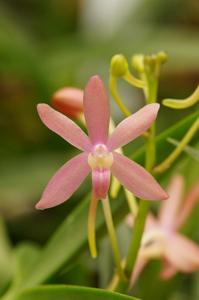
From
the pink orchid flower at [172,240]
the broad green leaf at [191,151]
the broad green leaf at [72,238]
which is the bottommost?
the pink orchid flower at [172,240]

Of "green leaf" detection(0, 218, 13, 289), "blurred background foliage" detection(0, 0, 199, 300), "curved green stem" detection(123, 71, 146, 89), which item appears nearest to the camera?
"curved green stem" detection(123, 71, 146, 89)

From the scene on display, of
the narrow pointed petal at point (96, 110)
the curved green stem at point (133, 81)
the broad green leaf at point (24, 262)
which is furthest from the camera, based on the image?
the broad green leaf at point (24, 262)

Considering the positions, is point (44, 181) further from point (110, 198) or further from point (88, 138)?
point (88, 138)

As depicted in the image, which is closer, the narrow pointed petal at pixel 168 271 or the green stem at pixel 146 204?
the green stem at pixel 146 204

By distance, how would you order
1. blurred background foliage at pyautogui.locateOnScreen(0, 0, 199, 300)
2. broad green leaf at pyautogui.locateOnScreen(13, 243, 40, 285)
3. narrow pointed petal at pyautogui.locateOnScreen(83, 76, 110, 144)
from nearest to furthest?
narrow pointed petal at pyautogui.locateOnScreen(83, 76, 110, 144)
broad green leaf at pyautogui.locateOnScreen(13, 243, 40, 285)
blurred background foliage at pyautogui.locateOnScreen(0, 0, 199, 300)

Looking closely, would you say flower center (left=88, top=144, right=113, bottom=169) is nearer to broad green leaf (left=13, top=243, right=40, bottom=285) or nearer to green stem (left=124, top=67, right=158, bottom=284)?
green stem (left=124, top=67, right=158, bottom=284)

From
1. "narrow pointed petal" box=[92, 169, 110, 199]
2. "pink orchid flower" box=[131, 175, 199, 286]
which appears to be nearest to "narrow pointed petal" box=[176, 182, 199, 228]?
"pink orchid flower" box=[131, 175, 199, 286]

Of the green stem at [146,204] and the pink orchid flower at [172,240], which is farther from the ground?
the green stem at [146,204]

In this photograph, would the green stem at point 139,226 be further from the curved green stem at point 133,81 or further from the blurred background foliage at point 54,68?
the blurred background foliage at point 54,68

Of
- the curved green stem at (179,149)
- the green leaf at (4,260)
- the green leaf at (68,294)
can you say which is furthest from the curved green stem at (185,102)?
the green leaf at (4,260)
